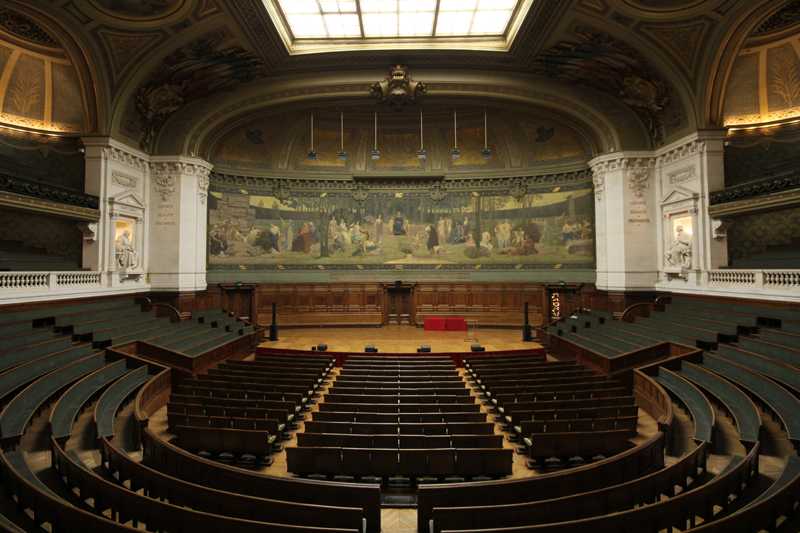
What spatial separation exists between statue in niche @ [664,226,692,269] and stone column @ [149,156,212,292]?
740 inches

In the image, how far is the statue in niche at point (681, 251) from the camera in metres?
14.3

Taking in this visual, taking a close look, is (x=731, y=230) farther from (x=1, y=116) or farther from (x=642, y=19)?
(x=1, y=116)

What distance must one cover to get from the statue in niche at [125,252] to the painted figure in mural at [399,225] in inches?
448

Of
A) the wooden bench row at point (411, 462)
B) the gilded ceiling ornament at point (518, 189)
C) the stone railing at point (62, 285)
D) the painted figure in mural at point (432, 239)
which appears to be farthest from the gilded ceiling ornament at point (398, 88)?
the wooden bench row at point (411, 462)

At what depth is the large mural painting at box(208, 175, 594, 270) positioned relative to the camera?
19.7 meters

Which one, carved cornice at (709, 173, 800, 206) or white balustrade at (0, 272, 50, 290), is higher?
carved cornice at (709, 173, 800, 206)

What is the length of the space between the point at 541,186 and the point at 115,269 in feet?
60.5

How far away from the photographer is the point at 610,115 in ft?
54.0

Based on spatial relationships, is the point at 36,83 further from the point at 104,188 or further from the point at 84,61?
the point at 104,188

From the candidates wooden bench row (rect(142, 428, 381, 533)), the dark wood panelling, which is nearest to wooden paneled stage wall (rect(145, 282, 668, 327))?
the dark wood panelling

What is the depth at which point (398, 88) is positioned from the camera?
1591 centimetres

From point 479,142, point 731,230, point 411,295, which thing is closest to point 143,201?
point 411,295

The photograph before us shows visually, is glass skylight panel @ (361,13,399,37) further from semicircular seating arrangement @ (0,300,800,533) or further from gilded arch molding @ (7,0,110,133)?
semicircular seating arrangement @ (0,300,800,533)

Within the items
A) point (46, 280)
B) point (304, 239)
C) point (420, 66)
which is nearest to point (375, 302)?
point (304, 239)
